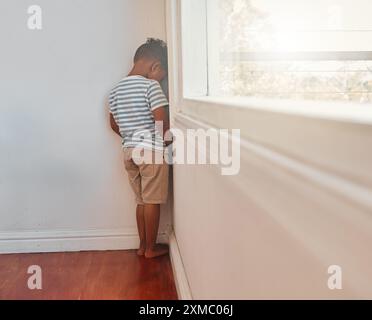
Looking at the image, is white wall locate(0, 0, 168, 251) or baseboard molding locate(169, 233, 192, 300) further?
white wall locate(0, 0, 168, 251)

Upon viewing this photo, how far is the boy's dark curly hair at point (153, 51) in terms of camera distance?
8.77 ft

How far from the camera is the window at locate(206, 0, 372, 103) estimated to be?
24.5 inches

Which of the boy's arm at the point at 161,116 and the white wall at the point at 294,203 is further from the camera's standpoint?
the boy's arm at the point at 161,116

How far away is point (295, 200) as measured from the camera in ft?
1.69

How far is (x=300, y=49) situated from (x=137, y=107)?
1882 millimetres

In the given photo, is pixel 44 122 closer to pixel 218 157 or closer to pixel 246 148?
pixel 218 157

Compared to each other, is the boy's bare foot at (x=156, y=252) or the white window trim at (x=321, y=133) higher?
the white window trim at (x=321, y=133)

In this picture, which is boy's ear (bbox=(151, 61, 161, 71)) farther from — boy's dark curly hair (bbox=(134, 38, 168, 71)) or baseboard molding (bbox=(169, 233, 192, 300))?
baseboard molding (bbox=(169, 233, 192, 300))

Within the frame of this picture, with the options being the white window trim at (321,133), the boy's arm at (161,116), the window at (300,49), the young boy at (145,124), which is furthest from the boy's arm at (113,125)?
the white window trim at (321,133)

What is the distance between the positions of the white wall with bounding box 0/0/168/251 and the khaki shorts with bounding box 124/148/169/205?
0.16 metres

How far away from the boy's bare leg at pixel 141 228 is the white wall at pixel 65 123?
0.13m

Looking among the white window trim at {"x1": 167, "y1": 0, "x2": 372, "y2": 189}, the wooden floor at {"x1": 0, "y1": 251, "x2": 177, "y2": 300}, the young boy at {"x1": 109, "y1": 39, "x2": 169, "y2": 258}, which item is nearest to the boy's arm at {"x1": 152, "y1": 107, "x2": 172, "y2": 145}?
the young boy at {"x1": 109, "y1": 39, "x2": 169, "y2": 258}

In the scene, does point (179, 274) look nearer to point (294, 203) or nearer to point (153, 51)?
point (153, 51)

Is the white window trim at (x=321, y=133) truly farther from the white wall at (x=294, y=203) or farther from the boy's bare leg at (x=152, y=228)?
the boy's bare leg at (x=152, y=228)
